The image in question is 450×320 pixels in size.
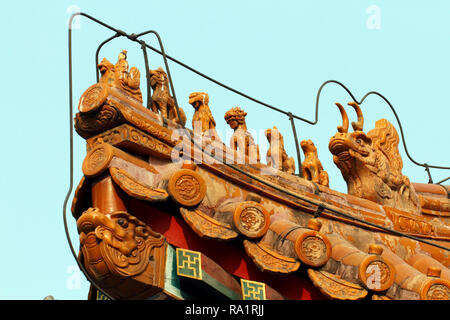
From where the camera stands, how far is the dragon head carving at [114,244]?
31.2 feet

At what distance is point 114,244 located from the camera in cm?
957

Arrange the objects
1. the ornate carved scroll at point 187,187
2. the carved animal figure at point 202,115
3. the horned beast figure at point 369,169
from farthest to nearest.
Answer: the horned beast figure at point 369,169 → the carved animal figure at point 202,115 → the ornate carved scroll at point 187,187

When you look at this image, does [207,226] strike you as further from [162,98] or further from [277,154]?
[277,154]

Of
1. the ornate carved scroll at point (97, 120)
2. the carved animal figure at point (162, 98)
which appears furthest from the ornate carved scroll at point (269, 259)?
the ornate carved scroll at point (97, 120)

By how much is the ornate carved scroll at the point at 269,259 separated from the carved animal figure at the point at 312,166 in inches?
77.4

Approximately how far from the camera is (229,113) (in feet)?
38.0

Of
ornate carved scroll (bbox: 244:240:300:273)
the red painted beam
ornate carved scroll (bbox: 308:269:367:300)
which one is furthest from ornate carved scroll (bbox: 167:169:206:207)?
ornate carved scroll (bbox: 308:269:367:300)

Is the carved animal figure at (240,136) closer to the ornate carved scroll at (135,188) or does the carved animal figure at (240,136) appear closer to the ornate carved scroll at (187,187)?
the ornate carved scroll at (187,187)

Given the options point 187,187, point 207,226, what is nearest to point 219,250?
point 207,226

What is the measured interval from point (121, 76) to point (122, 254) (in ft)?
6.68

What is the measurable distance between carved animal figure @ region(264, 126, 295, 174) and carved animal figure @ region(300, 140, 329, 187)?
0.21 meters

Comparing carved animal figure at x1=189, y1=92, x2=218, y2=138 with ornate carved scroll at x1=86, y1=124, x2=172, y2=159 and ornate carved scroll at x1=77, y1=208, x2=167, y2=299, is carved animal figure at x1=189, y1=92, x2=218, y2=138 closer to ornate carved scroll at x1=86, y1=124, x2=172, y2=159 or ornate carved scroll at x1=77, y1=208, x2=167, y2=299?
ornate carved scroll at x1=86, y1=124, x2=172, y2=159
